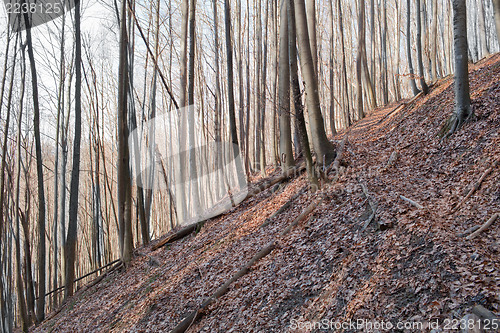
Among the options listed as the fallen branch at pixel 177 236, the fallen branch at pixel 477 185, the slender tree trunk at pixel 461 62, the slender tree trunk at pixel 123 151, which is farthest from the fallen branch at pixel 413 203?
the slender tree trunk at pixel 123 151

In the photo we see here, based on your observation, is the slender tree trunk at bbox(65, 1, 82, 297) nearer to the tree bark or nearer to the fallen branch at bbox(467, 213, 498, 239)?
the tree bark

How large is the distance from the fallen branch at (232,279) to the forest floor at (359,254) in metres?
0.09

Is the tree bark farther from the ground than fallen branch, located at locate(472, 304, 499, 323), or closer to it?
farther from the ground

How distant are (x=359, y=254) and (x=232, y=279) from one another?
2.11m

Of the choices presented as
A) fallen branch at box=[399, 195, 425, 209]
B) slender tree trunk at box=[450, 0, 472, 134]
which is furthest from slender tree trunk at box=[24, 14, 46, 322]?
slender tree trunk at box=[450, 0, 472, 134]

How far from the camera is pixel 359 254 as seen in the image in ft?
14.8

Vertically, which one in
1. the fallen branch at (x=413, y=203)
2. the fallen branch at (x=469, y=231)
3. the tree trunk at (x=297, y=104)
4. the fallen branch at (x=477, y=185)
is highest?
the tree trunk at (x=297, y=104)

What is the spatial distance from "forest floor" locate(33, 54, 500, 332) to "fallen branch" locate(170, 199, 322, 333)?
0.28 ft


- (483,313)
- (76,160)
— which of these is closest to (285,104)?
(76,160)

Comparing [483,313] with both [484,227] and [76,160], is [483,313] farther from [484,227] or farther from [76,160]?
[76,160]

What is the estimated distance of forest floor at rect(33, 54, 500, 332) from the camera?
11.4ft

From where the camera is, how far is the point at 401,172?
21.1 ft

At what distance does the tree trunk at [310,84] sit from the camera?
24.5 ft

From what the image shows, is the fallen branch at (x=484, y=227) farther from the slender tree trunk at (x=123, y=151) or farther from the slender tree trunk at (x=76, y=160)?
the slender tree trunk at (x=76, y=160)
